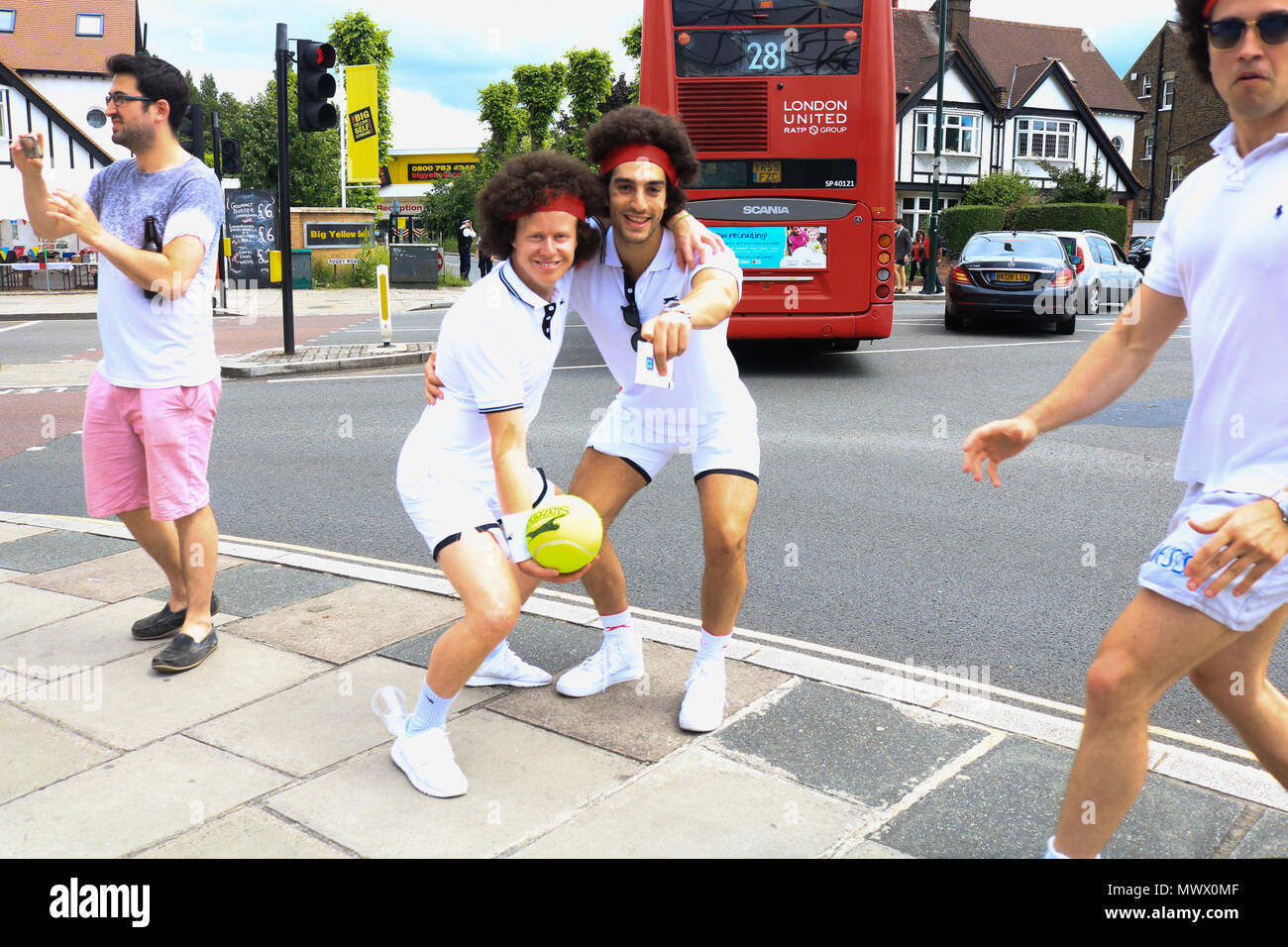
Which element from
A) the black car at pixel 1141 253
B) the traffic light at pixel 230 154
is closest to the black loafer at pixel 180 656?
the traffic light at pixel 230 154

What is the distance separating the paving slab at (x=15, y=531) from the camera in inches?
232

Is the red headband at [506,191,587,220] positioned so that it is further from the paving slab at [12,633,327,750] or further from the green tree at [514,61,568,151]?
the green tree at [514,61,568,151]

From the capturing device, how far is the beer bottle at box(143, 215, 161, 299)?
393 cm

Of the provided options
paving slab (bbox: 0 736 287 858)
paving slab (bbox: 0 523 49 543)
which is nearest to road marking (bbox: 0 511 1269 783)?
paving slab (bbox: 0 523 49 543)

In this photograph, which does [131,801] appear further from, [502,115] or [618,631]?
[502,115]

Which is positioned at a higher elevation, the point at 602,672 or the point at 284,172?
the point at 284,172

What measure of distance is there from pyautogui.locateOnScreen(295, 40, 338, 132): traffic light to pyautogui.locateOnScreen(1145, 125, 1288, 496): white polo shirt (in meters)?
11.8

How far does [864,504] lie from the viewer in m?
6.57

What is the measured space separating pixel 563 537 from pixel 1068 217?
39.3 meters

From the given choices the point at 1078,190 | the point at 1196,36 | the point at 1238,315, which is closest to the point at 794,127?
the point at 1196,36

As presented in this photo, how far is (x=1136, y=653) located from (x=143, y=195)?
3.51 metres

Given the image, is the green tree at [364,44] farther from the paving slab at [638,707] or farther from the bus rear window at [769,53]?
the paving slab at [638,707]
